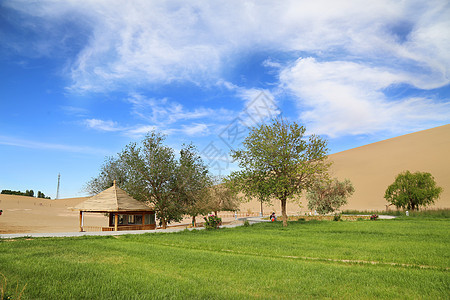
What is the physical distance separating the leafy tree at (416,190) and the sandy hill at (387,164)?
21515mm

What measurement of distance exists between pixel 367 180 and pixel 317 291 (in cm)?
9749

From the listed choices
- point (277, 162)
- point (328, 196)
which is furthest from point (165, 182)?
point (328, 196)

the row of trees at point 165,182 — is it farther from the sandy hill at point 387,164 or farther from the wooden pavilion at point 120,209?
the sandy hill at point 387,164

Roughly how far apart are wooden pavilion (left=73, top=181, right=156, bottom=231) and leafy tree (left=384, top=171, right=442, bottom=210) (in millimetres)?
38487

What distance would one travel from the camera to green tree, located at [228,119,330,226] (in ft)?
102

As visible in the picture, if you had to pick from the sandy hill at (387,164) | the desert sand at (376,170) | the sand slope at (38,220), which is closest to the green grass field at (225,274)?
the sand slope at (38,220)

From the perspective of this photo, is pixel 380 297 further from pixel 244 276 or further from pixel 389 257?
pixel 389 257

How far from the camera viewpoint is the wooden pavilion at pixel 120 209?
1141 inches

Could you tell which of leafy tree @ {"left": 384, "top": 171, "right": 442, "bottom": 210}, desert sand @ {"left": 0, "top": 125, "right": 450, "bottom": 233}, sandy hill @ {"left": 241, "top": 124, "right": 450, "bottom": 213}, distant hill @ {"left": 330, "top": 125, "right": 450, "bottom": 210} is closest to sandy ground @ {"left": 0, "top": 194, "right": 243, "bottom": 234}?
desert sand @ {"left": 0, "top": 125, "right": 450, "bottom": 233}

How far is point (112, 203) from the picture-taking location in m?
29.0

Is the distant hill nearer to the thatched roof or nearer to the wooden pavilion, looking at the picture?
the wooden pavilion

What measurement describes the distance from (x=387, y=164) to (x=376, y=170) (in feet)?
14.3

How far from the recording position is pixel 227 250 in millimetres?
14570

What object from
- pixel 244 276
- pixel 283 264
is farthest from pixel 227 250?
pixel 244 276
